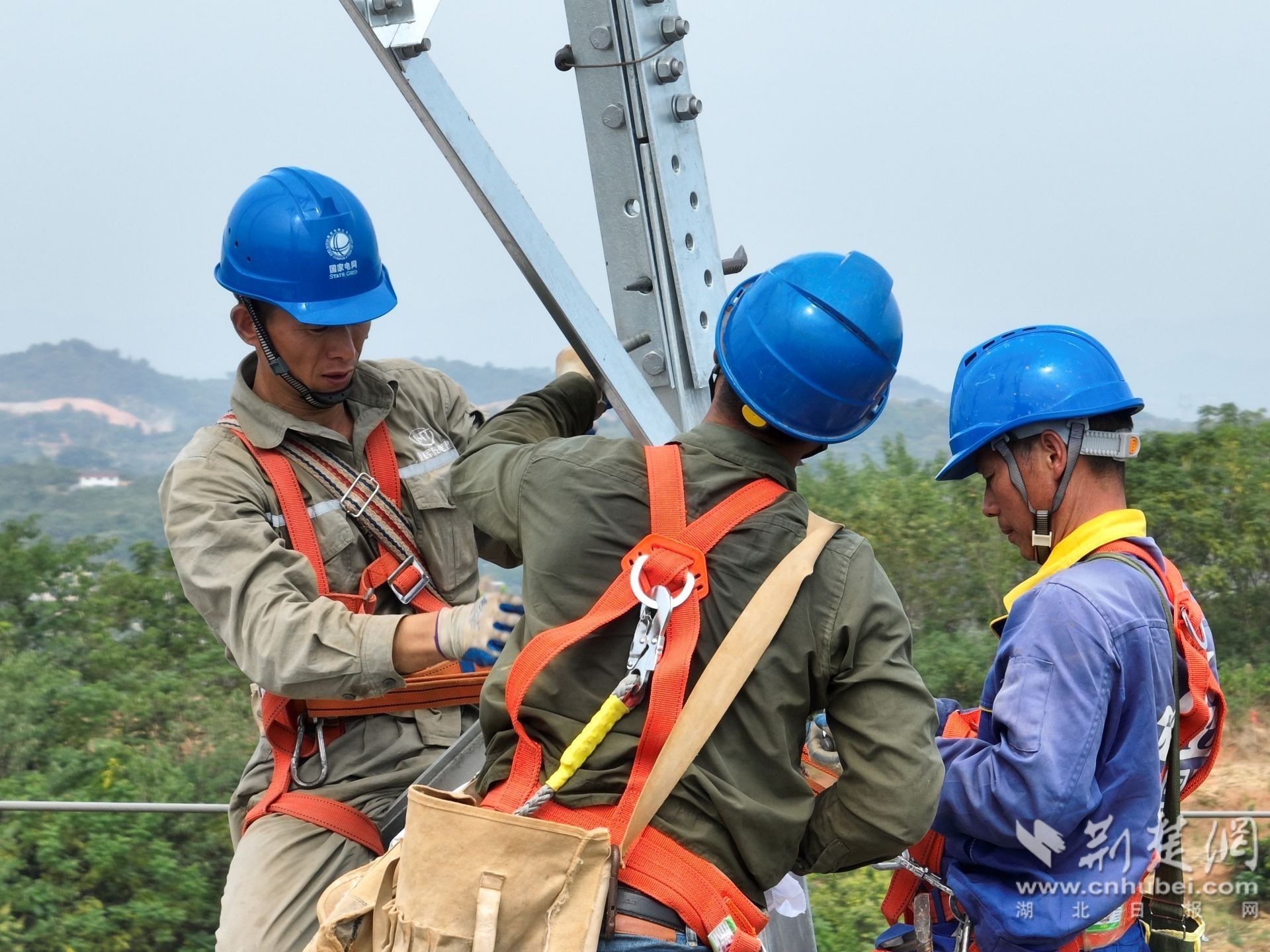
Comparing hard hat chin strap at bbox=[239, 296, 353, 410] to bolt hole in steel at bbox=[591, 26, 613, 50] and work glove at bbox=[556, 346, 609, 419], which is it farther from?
bolt hole in steel at bbox=[591, 26, 613, 50]

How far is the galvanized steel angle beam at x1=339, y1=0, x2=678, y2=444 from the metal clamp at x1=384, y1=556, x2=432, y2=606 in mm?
599

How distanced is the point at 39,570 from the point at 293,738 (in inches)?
199

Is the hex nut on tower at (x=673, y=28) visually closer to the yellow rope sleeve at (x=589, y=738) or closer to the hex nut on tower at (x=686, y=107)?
the hex nut on tower at (x=686, y=107)

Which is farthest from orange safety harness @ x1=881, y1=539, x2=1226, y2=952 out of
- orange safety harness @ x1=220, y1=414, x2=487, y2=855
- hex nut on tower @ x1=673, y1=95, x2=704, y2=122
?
hex nut on tower @ x1=673, y1=95, x2=704, y2=122

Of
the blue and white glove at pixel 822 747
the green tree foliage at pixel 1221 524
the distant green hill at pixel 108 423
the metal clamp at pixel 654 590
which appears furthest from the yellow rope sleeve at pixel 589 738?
the distant green hill at pixel 108 423

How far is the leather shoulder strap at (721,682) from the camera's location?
1.93 m

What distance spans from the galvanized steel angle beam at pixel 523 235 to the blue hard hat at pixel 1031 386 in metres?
0.63

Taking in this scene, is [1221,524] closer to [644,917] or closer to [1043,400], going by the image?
[1043,400]

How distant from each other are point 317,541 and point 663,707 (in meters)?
1.06

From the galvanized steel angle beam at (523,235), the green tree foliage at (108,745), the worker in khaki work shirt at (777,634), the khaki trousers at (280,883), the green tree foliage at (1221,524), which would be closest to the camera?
the worker in khaki work shirt at (777,634)

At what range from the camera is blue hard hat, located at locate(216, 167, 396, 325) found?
2674 mm

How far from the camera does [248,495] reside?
2.61 meters

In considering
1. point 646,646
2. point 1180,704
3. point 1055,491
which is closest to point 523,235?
point 646,646

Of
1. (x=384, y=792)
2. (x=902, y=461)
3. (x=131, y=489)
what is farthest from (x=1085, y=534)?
(x=131, y=489)
